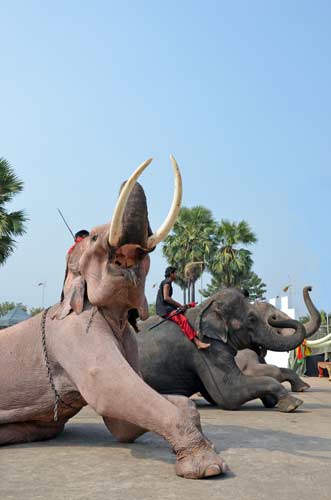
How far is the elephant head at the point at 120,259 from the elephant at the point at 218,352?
3.28 metres

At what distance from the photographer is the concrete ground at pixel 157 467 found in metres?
2.98

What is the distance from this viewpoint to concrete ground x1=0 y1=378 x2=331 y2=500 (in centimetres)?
298

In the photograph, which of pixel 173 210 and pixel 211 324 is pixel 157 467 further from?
pixel 211 324

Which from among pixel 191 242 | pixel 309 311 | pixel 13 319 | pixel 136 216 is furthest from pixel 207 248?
pixel 136 216

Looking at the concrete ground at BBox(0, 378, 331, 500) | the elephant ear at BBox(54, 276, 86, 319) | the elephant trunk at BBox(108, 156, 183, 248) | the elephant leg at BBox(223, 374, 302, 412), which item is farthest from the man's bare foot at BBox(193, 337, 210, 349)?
the elephant trunk at BBox(108, 156, 183, 248)

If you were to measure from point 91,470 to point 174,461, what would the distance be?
58 centimetres

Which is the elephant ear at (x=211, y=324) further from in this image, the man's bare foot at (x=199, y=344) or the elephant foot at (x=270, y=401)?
the elephant foot at (x=270, y=401)

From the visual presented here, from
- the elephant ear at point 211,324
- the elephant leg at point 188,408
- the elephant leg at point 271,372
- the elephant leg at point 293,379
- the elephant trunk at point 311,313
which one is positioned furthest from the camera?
the elephant trunk at point 311,313

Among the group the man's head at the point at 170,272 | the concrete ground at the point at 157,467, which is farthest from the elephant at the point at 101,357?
the man's head at the point at 170,272

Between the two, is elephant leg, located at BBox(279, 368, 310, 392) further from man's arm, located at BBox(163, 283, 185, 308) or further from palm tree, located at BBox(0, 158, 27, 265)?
palm tree, located at BBox(0, 158, 27, 265)

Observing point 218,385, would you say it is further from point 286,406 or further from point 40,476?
point 40,476

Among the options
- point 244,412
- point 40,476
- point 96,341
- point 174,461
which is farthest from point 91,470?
point 244,412

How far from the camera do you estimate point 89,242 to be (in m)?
4.39

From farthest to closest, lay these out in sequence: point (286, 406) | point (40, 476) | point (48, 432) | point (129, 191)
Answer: point (286, 406) < point (48, 432) < point (129, 191) < point (40, 476)
